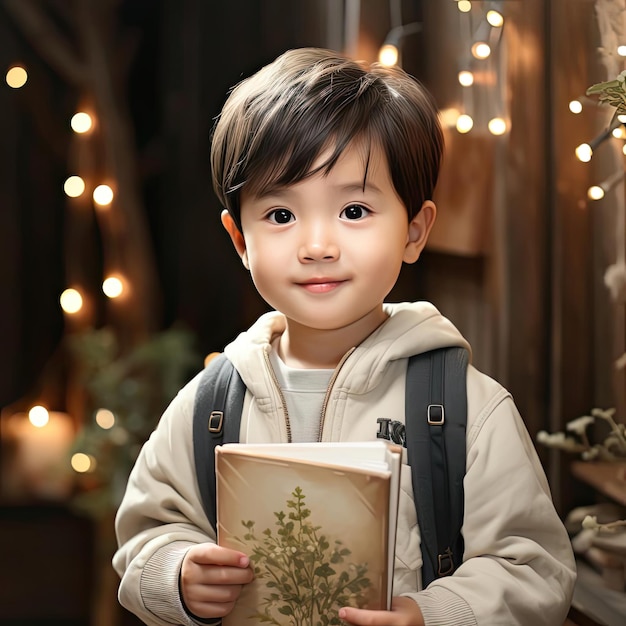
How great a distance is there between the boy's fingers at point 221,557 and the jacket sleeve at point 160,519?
3.0 inches

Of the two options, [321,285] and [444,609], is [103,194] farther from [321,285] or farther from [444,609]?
[444,609]

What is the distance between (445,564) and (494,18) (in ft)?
3.35

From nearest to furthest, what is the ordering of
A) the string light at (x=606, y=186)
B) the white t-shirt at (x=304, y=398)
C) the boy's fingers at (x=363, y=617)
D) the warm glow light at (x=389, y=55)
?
the boy's fingers at (x=363, y=617) → the white t-shirt at (x=304, y=398) → the string light at (x=606, y=186) → the warm glow light at (x=389, y=55)

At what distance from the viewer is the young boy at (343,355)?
3.26 feet

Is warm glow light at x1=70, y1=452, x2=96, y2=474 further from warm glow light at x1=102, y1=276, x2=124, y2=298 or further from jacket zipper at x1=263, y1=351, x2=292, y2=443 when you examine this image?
jacket zipper at x1=263, y1=351, x2=292, y2=443

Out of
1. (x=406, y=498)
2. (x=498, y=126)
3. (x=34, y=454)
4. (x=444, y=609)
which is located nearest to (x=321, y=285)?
(x=406, y=498)

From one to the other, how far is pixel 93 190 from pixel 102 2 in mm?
468

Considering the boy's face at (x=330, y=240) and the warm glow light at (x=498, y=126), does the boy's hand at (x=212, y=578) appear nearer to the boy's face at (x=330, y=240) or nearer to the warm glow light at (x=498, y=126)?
the boy's face at (x=330, y=240)

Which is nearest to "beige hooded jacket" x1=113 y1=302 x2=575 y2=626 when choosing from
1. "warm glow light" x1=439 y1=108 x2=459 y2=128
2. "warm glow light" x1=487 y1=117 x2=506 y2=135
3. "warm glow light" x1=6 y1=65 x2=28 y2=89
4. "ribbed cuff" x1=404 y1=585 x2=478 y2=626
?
"ribbed cuff" x1=404 y1=585 x2=478 y2=626

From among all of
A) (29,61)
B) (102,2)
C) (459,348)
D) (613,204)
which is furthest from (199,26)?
(459,348)

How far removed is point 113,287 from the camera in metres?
2.23

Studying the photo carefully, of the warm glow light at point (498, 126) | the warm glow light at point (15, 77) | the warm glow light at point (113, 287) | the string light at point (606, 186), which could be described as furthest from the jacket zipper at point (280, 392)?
the warm glow light at point (15, 77)

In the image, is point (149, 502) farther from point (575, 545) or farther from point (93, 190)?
point (93, 190)

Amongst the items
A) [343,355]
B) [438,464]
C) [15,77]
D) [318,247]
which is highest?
[15,77]
